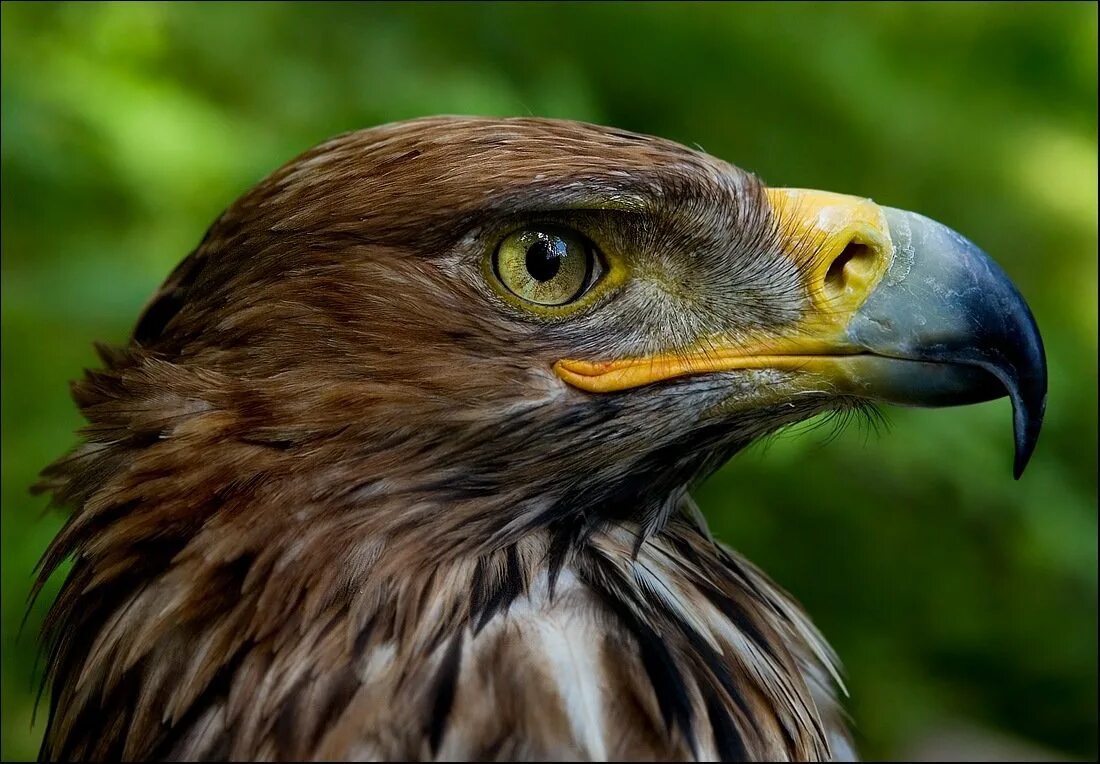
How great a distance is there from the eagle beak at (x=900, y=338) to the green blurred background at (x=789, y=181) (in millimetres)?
958

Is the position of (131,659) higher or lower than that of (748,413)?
lower

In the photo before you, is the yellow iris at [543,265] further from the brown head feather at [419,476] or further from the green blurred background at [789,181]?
the green blurred background at [789,181]

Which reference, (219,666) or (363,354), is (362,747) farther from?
(363,354)

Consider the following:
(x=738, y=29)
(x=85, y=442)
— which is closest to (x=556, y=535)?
(x=85, y=442)

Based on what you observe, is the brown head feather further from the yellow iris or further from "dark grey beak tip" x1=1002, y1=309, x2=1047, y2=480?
"dark grey beak tip" x1=1002, y1=309, x2=1047, y2=480

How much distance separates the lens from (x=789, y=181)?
11.1ft

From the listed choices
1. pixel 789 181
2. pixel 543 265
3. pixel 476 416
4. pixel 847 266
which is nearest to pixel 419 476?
pixel 476 416

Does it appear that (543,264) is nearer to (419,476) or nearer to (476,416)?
(476,416)

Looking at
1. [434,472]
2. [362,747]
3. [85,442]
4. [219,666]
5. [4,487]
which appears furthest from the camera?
[4,487]

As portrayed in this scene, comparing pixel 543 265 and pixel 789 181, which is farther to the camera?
pixel 789 181

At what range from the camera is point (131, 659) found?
5.38 feet

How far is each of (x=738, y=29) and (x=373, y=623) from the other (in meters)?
2.25

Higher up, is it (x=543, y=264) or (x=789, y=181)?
(x=789, y=181)

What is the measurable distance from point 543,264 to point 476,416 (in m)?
0.25
